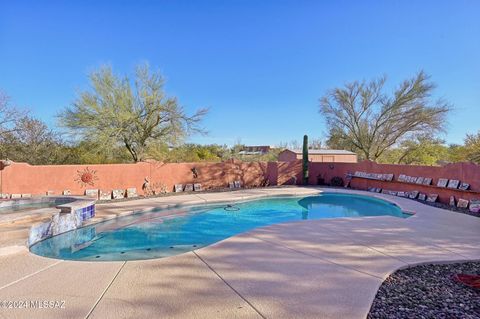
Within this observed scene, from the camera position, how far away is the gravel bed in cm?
240

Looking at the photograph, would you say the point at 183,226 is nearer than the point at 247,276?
No

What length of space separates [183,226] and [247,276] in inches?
165

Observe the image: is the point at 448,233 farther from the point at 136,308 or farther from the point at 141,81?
the point at 141,81

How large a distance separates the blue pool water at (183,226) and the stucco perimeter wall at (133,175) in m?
3.02

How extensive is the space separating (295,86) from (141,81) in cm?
959

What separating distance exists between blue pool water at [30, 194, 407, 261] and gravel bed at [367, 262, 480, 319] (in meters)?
3.35

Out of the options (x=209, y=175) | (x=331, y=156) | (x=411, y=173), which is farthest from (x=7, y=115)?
(x=331, y=156)

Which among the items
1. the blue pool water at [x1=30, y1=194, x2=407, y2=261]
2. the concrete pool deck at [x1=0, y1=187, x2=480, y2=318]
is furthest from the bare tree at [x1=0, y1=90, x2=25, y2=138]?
the concrete pool deck at [x1=0, y1=187, x2=480, y2=318]

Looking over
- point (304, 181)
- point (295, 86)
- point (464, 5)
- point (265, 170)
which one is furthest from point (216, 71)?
point (464, 5)

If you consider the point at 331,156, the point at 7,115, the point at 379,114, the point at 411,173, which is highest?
the point at 379,114

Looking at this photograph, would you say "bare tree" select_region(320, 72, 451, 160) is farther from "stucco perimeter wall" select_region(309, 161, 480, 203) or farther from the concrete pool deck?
the concrete pool deck

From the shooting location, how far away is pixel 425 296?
2.73 m

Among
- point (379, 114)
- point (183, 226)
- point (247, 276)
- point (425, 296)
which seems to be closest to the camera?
point (425, 296)

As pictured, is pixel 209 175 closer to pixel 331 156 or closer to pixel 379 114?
pixel 379 114
